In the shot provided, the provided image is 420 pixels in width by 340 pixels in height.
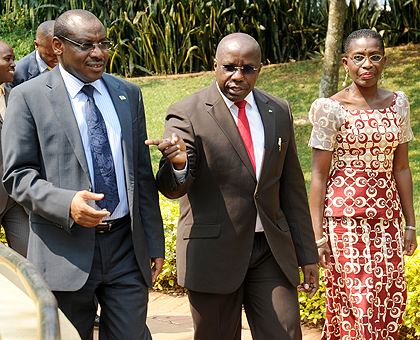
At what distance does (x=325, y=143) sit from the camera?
395 centimetres

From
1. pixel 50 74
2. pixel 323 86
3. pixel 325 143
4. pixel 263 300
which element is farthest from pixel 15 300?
pixel 323 86

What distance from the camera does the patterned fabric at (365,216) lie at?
12.9ft

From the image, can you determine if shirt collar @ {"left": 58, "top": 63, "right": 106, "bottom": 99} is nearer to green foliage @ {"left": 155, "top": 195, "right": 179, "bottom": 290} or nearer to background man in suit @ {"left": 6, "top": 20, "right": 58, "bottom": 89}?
background man in suit @ {"left": 6, "top": 20, "right": 58, "bottom": 89}

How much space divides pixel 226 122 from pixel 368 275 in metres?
1.37

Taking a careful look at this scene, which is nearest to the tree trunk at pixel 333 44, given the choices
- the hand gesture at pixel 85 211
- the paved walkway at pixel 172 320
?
the paved walkway at pixel 172 320

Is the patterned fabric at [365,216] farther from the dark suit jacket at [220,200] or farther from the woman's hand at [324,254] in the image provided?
the dark suit jacket at [220,200]

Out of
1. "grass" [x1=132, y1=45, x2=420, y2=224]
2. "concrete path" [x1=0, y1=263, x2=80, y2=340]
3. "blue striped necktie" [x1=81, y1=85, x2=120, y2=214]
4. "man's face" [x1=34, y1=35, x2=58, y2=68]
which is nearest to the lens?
"concrete path" [x1=0, y1=263, x2=80, y2=340]

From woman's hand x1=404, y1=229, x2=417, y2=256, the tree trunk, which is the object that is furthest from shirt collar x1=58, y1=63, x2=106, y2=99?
the tree trunk

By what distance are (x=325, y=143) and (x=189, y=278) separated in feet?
4.03

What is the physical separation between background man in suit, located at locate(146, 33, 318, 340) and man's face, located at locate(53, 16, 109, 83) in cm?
53

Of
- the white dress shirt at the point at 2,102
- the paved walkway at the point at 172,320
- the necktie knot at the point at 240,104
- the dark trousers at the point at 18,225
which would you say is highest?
the white dress shirt at the point at 2,102

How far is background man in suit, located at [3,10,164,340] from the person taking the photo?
3.06 meters

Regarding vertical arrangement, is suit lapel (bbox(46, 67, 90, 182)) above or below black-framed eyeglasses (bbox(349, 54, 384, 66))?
below

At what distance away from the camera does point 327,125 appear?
3951 mm
